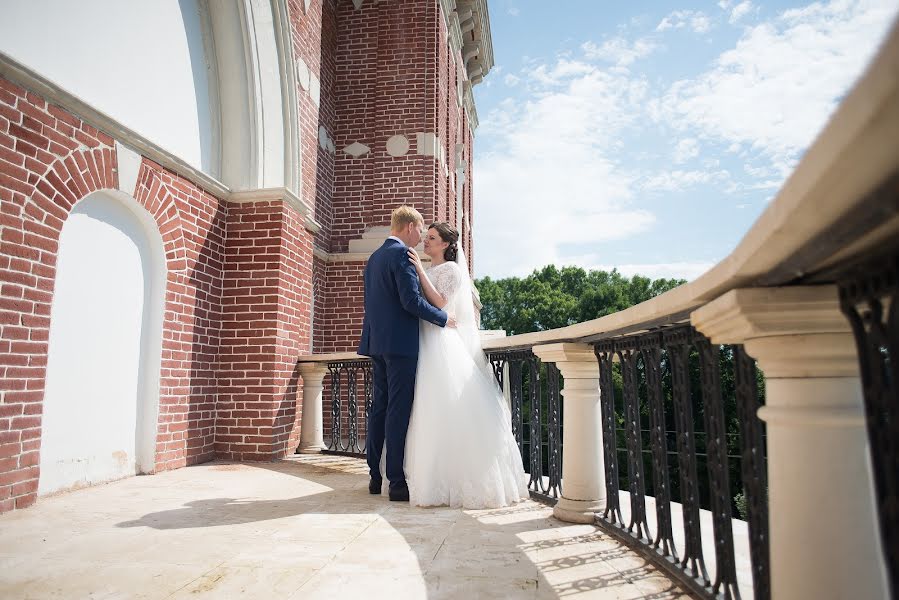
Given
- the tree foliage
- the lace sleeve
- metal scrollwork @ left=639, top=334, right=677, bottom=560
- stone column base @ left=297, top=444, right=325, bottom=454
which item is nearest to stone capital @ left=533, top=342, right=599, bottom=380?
metal scrollwork @ left=639, top=334, right=677, bottom=560

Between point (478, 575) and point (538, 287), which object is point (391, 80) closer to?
point (478, 575)

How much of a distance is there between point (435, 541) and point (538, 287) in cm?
4443

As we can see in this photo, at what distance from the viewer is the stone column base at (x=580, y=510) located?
324 centimetres

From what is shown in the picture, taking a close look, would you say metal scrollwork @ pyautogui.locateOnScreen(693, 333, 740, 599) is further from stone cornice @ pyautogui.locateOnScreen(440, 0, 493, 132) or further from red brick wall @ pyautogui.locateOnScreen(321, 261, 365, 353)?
stone cornice @ pyautogui.locateOnScreen(440, 0, 493, 132)

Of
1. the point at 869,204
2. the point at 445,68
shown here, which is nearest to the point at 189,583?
the point at 869,204

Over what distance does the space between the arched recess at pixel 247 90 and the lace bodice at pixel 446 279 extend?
9.22 ft

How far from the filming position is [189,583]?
7.34ft

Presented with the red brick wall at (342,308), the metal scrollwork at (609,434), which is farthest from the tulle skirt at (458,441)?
the red brick wall at (342,308)

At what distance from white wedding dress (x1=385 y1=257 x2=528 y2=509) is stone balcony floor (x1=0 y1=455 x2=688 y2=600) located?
16cm

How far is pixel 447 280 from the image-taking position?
168 inches

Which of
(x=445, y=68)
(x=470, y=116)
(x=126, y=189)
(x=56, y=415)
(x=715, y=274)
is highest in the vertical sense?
(x=470, y=116)

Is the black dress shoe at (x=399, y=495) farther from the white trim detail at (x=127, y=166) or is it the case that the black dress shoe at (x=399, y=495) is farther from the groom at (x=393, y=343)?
the white trim detail at (x=127, y=166)

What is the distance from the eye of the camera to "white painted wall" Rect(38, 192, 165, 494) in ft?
13.4

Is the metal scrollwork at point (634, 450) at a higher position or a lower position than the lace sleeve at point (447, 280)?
lower
